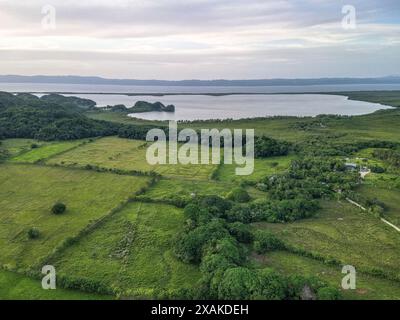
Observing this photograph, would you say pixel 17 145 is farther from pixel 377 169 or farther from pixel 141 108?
pixel 141 108

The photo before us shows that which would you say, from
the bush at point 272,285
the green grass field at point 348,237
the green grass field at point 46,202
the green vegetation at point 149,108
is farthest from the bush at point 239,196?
the green vegetation at point 149,108

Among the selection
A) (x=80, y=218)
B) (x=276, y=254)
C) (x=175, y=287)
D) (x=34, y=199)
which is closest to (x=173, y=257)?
(x=175, y=287)

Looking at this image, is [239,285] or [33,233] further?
[33,233]

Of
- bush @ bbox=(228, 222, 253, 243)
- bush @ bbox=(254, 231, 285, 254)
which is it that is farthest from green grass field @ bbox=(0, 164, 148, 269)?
bush @ bbox=(254, 231, 285, 254)

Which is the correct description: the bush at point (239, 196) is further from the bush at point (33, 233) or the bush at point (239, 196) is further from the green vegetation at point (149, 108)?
the green vegetation at point (149, 108)

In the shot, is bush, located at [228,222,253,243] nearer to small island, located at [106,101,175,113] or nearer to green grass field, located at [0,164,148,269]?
green grass field, located at [0,164,148,269]

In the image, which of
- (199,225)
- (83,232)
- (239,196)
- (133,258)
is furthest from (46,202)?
(239,196)

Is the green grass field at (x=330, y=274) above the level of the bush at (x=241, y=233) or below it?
below
